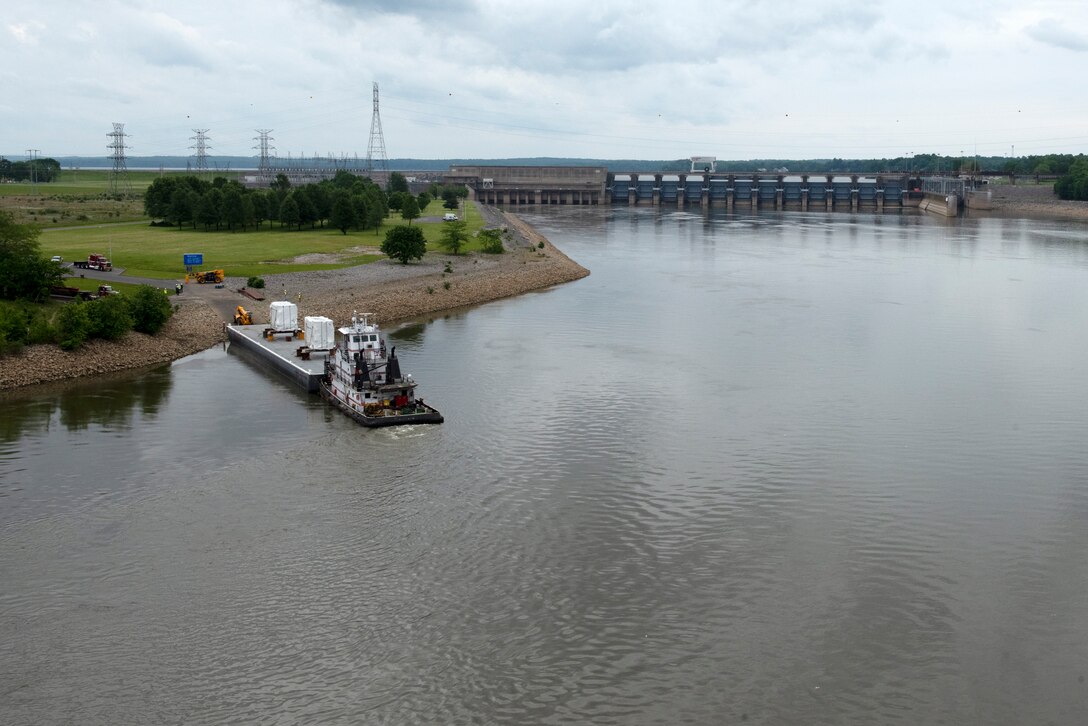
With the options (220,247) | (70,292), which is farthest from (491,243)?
(70,292)

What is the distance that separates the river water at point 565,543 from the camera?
53.0 ft

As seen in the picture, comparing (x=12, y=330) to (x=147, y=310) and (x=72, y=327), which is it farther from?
(x=147, y=310)

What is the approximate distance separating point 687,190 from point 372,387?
133 meters

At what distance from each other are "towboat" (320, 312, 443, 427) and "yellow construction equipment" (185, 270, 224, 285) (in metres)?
21.4

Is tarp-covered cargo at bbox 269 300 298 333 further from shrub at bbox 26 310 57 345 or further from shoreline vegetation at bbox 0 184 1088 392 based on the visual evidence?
shrub at bbox 26 310 57 345

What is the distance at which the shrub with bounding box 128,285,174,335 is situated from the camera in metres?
39.8

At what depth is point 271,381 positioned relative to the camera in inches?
1388

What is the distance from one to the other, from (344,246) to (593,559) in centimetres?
5119

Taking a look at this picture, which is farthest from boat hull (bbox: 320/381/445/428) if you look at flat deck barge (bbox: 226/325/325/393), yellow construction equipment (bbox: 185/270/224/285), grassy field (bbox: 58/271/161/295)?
yellow construction equipment (bbox: 185/270/224/285)

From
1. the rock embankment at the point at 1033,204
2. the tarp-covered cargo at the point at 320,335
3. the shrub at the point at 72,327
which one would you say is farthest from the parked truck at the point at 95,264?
the rock embankment at the point at 1033,204

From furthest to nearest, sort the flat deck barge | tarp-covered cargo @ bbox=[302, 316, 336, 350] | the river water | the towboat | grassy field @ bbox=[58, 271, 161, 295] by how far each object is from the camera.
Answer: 1. grassy field @ bbox=[58, 271, 161, 295]
2. tarp-covered cargo @ bbox=[302, 316, 336, 350]
3. the flat deck barge
4. the towboat
5. the river water

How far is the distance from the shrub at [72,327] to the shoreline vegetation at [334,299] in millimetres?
332

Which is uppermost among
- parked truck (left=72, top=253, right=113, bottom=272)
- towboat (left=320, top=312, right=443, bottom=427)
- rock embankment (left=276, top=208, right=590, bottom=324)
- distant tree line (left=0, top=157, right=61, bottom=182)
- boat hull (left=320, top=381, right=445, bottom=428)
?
distant tree line (left=0, top=157, right=61, bottom=182)

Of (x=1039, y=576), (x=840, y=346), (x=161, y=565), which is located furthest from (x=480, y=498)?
(x=840, y=346)
